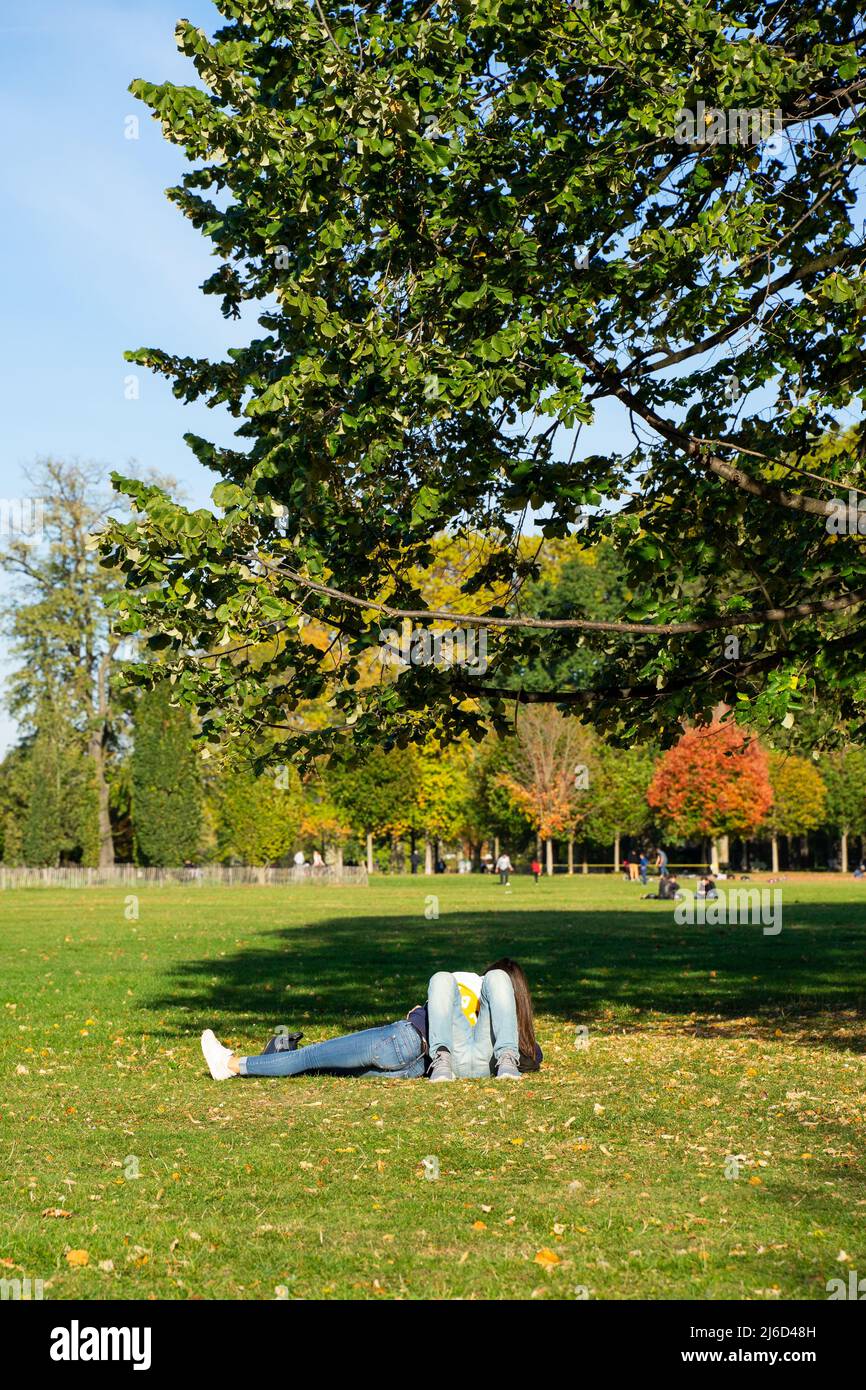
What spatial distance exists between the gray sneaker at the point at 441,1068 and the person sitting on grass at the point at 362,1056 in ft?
0.36

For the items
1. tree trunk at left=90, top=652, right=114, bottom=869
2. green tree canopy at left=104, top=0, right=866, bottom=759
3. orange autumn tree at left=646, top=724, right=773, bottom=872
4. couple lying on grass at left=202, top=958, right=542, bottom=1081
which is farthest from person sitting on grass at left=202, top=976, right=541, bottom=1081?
orange autumn tree at left=646, top=724, right=773, bottom=872

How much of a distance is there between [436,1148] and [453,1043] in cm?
226

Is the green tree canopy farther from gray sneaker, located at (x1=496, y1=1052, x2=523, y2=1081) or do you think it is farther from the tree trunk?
the tree trunk

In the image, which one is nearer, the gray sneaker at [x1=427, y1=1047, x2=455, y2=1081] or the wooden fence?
the gray sneaker at [x1=427, y1=1047, x2=455, y2=1081]

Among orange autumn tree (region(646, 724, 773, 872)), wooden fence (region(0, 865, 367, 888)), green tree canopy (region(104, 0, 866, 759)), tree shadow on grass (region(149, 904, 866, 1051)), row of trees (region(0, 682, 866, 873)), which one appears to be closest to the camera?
green tree canopy (region(104, 0, 866, 759))

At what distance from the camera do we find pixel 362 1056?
34.3 feet

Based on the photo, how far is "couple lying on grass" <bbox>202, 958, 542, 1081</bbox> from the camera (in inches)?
407

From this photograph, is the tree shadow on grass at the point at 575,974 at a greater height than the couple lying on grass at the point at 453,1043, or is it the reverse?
the couple lying on grass at the point at 453,1043

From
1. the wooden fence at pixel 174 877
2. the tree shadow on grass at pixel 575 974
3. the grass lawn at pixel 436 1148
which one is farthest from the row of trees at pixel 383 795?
the grass lawn at pixel 436 1148

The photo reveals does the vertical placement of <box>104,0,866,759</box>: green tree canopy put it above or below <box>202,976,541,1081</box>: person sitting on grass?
above

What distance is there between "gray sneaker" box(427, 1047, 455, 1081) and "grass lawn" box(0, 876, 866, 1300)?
118mm

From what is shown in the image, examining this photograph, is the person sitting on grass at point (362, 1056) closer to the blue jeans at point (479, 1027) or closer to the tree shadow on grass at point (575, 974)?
the blue jeans at point (479, 1027)

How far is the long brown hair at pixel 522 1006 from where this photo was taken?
33.7 ft
